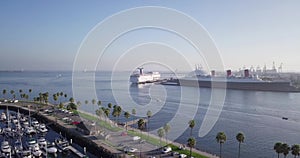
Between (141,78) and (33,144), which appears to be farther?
(141,78)

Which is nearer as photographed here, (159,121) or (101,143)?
(101,143)

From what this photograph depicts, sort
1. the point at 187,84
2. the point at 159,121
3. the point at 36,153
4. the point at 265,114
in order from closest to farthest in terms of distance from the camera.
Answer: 1. the point at 36,153
2. the point at 159,121
3. the point at 265,114
4. the point at 187,84

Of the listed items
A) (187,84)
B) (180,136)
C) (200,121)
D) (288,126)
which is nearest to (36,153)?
(180,136)

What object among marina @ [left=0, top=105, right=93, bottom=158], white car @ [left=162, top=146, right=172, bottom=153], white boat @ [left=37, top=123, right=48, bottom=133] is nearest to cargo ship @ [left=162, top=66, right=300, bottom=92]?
white car @ [left=162, top=146, right=172, bottom=153]

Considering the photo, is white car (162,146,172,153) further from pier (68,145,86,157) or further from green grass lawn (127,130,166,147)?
pier (68,145,86,157)

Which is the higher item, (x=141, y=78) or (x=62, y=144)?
(x=141, y=78)

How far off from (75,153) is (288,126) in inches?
625

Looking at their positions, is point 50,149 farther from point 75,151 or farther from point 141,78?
point 141,78

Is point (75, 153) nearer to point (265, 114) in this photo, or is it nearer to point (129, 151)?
point (129, 151)

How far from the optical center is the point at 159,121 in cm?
2083

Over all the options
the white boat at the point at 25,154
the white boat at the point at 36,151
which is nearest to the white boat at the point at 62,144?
the white boat at the point at 36,151

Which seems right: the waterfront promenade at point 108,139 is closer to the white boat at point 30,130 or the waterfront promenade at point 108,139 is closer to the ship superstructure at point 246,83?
the white boat at point 30,130

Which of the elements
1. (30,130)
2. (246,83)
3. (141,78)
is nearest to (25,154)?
(30,130)

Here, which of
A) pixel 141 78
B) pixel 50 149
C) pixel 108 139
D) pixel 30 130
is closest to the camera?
pixel 50 149
